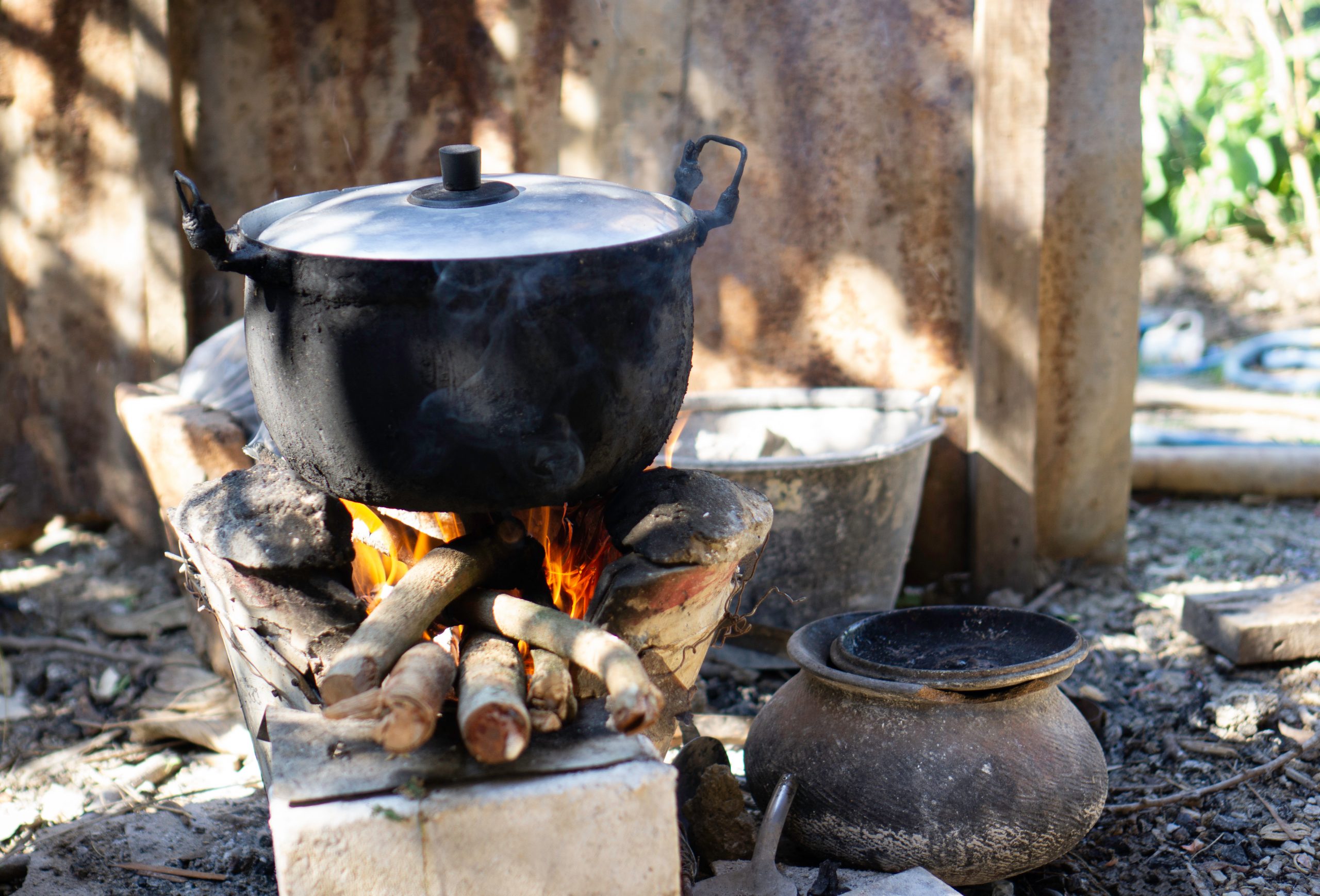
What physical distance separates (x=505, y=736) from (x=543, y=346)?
2.12ft

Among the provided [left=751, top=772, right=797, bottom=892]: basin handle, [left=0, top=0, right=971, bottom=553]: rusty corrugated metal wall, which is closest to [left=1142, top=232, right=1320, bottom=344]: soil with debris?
[left=0, top=0, right=971, bottom=553]: rusty corrugated metal wall

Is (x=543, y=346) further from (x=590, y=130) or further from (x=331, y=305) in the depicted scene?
(x=590, y=130)

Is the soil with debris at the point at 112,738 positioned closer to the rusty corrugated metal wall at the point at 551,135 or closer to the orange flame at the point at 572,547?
the rusty corrugated metal wall at the point at 551,135

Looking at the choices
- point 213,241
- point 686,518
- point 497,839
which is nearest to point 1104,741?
point 686,518

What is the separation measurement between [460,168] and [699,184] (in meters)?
0.52

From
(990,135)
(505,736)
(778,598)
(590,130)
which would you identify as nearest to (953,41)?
(990,135)

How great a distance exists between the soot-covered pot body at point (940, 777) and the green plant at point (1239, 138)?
7.06m

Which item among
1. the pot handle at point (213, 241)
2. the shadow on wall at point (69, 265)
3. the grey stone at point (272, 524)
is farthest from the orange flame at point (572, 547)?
the shadow on wall at point (69, 265)

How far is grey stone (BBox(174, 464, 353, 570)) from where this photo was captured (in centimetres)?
220

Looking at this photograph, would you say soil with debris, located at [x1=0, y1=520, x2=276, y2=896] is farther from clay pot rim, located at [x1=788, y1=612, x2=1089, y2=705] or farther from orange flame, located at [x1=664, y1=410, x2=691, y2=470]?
orange flame, located at [x1=664, y1=410, x2=691, y2=470]

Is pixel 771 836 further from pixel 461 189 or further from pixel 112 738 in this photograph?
pixel 112 738

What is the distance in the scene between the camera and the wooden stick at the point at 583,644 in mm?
1768

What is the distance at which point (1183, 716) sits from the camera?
314 cm

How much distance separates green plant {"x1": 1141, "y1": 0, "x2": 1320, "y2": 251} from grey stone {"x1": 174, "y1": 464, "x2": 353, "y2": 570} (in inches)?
301
